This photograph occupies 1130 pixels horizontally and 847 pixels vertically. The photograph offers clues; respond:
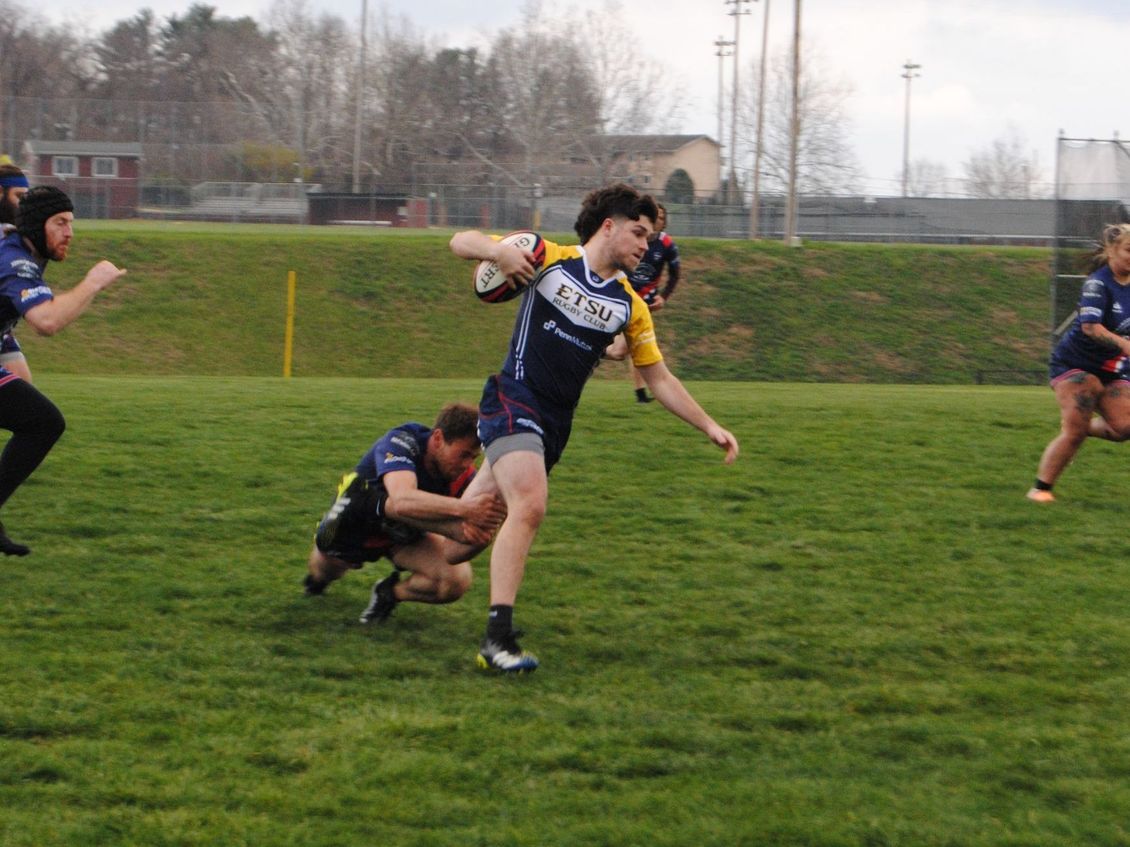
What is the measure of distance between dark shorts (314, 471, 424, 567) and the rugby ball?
1.13 m

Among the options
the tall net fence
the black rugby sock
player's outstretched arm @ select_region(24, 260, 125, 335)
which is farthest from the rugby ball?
the tall net fence

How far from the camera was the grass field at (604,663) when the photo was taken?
420 cm

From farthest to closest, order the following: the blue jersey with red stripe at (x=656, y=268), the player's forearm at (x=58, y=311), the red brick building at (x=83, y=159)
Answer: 1. the red brick building at (x=83, y=159)
2. the blue jersey with red stripe at (x=656, y=268)
3. the player's forearm at (x=58, y=311)

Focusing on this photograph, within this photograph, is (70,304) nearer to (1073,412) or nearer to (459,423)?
(459,423)

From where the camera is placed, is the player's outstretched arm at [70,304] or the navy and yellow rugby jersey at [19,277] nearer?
the player's outstretched arm at [70,304]

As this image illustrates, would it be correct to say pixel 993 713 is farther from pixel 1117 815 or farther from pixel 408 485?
pixel 408 485

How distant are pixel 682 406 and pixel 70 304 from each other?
111 inches

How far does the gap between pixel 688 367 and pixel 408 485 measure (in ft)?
75.0

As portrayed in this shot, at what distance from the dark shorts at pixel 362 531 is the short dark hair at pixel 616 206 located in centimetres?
152

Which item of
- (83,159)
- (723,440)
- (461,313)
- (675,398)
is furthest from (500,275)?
(83,159)

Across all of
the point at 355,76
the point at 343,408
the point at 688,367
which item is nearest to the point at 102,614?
the point at 343,408

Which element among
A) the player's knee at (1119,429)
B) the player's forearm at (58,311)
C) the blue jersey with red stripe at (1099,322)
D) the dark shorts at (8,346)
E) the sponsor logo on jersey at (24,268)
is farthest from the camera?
the player's knee at (1119,429)

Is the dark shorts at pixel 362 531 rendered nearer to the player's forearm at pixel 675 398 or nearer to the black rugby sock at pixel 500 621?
the black rugby sock at pixel 500 621

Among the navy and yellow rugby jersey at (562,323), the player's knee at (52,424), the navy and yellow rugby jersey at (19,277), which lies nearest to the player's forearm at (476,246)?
the navy and yellow rugby jersey at (562,323)
